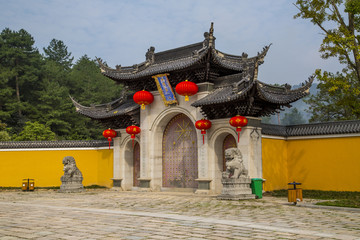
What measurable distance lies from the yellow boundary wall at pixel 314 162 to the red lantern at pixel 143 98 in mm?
5389

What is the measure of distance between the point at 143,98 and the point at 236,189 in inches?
259

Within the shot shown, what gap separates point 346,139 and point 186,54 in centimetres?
767

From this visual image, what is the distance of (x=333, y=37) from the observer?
13961 millimetres

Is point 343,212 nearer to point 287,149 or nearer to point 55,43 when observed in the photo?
point 287,149

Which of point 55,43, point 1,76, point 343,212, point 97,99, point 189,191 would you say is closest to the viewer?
point 343,212

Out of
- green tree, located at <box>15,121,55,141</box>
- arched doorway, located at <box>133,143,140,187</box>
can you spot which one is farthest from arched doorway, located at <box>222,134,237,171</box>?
green tree, located at <box>15,121,55,141</box>

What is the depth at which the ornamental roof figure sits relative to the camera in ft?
47.6

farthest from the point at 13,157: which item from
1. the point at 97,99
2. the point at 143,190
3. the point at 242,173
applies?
the point at 97,99

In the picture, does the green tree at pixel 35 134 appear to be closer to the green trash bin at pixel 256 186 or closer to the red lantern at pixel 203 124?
the red lantern at pixel 203 124

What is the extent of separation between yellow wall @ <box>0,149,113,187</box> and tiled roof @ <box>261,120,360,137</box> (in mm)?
8721

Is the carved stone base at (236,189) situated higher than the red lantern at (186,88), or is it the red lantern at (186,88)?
the red lantern at (186,88)

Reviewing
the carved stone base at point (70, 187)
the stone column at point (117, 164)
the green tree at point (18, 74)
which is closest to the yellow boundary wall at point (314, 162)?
the stone column at point (117, 164)

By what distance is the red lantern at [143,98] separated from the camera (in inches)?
695

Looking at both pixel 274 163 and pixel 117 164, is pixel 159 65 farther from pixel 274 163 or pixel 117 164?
pixel 274 163
